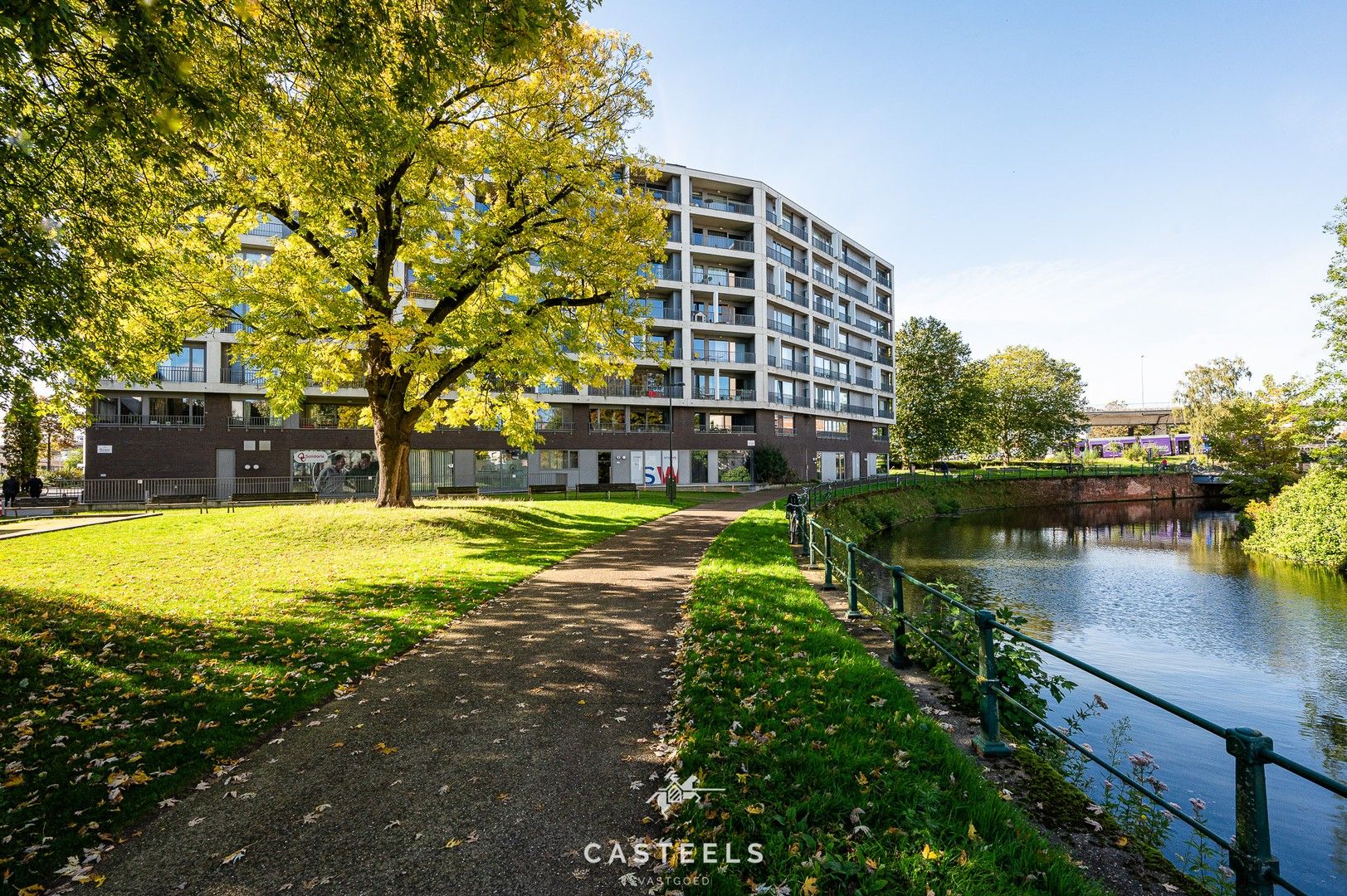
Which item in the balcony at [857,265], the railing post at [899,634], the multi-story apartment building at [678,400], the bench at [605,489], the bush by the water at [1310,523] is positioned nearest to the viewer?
the railing post at [899,634]

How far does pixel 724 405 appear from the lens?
43312 millimetres

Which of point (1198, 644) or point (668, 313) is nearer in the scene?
point (1198, 644)

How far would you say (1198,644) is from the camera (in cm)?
1181

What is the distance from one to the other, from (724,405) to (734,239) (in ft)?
43.1

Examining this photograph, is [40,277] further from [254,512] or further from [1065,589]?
[1065,589]

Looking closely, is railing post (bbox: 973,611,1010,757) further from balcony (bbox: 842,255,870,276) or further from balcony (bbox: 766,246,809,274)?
balcony (bbox: 842,255,870,276)

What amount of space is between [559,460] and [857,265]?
3719cm

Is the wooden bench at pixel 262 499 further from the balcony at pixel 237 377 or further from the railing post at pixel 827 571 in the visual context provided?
the railing post at pixel 827 571

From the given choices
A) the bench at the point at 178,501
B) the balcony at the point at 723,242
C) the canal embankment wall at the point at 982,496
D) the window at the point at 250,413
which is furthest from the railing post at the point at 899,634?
the balcony at the point at 723,242

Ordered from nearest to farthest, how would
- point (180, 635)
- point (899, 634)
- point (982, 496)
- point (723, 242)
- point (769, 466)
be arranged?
point (899, 634) → point (180, 635) → point (982, 496) → point (769, 466) → point (723, 242)

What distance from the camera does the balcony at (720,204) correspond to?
43281mm

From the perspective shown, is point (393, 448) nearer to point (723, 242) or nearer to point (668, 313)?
point (668, 313)

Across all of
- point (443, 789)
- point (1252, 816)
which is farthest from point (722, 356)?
point (1252, 816)

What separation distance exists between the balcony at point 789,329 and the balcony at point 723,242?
596 cm
